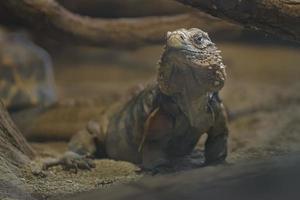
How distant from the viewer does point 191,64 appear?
342 centimetres

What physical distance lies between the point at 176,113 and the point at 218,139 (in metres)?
0.38

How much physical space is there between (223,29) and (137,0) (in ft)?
6.29

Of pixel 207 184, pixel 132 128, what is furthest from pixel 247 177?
pixel 132 128

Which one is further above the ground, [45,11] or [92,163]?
[45,11]

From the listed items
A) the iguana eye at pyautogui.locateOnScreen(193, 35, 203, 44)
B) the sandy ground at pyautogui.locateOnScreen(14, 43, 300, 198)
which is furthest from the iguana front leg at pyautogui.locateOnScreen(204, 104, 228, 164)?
the iguana eye at pyautogui.locateOnScreen(193, 35, 203, 44)

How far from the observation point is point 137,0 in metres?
6.60

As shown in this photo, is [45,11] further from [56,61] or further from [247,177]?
[56,61]

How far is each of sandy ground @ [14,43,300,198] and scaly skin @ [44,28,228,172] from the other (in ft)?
0.59

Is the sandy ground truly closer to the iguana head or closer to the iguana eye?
the iguana head

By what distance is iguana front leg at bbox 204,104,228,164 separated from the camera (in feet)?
12.4

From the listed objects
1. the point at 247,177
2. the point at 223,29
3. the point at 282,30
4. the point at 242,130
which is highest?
the point at 282,30

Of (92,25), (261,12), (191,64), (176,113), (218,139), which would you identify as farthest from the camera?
(92,25)

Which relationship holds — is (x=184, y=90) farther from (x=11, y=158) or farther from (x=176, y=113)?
(x=11, y=158)

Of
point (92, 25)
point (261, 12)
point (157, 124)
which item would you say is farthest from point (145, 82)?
point (261, 12)
